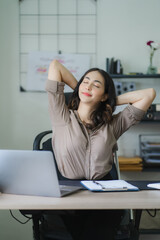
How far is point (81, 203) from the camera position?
920mm

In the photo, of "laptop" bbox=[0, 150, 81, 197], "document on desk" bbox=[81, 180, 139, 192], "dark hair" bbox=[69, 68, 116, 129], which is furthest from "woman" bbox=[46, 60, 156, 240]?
"laptop" bbox=[0, 150, 81, 197]

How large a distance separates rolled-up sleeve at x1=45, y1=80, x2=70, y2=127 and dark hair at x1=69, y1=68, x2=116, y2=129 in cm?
14

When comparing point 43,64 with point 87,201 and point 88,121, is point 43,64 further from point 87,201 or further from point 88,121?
point 87,201

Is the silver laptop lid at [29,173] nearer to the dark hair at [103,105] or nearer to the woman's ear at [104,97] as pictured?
the dark hair at [103,105]

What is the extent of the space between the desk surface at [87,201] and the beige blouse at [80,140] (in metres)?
0.49

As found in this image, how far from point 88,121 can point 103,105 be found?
18 centimetres

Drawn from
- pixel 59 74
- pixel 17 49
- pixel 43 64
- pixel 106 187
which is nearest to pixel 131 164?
pixel 43 64

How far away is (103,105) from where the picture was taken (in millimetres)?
1841

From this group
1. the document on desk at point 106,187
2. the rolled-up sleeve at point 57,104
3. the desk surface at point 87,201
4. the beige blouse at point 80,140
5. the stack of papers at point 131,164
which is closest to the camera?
the desk surface at point 87,201

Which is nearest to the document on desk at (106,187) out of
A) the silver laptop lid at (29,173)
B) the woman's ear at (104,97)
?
the silver laptop lid at (29,173)

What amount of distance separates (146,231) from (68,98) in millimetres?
1428

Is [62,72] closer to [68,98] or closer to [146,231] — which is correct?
[68,98]

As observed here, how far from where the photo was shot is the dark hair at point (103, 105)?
1694 millimetres

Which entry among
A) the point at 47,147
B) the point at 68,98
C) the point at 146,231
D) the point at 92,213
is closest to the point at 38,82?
the point at 68,98
